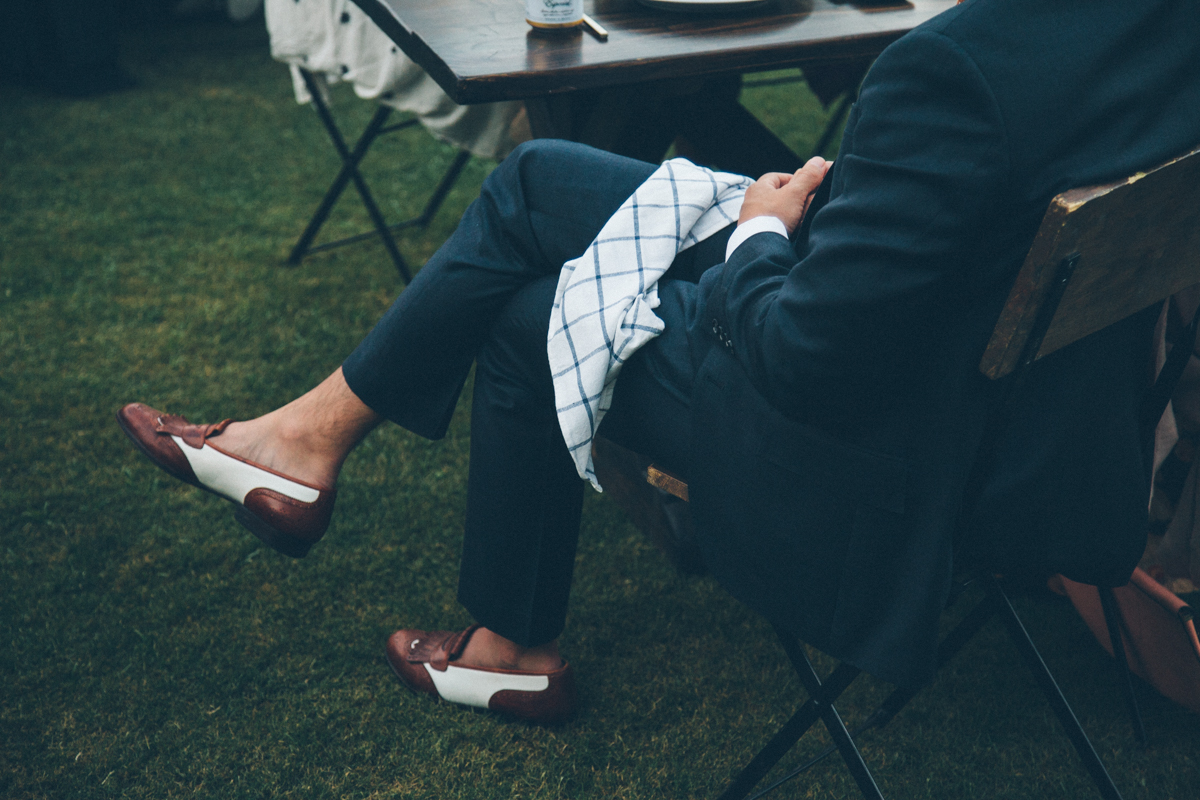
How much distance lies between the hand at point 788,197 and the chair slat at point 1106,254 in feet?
1.17

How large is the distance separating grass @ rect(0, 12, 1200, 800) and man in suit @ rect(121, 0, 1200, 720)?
0.49ft

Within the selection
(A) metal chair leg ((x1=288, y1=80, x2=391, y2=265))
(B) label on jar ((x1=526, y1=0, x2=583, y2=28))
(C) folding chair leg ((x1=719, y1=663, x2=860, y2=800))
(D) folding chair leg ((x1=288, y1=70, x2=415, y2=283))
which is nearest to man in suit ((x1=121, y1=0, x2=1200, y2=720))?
(C) folding chair leg ((x1=719, y1=663, x2=860, y2=800))

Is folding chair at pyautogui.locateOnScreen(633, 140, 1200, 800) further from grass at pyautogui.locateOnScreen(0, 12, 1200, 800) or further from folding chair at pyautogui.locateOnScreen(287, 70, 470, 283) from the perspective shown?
folding chair at pyautogui.locateOnScreen(287, 70, 470, 283)

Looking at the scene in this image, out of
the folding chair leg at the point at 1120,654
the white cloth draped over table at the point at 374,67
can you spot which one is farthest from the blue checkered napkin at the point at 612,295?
the white cloth draped over table at the point at 374,67

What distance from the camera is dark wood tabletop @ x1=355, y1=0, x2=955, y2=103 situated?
1.59 metres

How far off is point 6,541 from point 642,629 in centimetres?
130

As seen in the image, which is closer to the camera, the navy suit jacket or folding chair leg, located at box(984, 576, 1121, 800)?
the navy suit jacket

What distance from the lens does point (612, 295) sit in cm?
129

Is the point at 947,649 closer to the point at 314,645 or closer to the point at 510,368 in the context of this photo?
the point at 510,368

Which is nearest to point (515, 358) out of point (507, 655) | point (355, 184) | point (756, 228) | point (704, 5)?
point (756, 228)

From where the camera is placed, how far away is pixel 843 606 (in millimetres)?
1141

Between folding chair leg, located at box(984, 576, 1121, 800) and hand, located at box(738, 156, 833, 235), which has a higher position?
hand, located at box(738, 156, 833, 235)

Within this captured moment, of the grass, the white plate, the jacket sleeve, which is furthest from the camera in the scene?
the white plate

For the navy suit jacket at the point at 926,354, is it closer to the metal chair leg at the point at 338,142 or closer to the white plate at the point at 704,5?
the white plate at the point at 704,5
